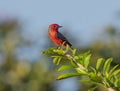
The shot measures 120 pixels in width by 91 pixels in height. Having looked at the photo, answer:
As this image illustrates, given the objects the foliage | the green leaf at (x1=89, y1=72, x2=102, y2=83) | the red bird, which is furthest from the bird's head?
the green leaf at (x1=89, y1=72, x2=102, y2=83)

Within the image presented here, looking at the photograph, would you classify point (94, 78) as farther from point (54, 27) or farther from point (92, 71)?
point (54, 27)

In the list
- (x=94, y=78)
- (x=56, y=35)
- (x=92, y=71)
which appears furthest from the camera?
(x=56, y=35)

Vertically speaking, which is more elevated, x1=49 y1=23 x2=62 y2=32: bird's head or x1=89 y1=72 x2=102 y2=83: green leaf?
x1=89 y1=72 x2=102 y2=83: green leaf

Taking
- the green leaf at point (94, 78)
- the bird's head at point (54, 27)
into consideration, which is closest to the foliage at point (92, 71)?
the green leaf at point (94, 78)

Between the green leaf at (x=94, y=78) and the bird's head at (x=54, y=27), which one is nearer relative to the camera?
the green leaf at (x=94, y=78)

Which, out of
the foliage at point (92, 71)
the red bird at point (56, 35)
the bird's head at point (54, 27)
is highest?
the foliage at point (92, 71)

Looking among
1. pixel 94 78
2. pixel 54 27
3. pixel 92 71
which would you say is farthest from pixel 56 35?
pixel 94 78

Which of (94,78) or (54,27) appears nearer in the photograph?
(94,78)

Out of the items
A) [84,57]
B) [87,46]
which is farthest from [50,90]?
[84,57]

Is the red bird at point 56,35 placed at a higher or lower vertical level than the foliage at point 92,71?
lower

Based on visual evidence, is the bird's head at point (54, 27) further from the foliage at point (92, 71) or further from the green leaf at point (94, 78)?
the green leaf at point (94, 78)

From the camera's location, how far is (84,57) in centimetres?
263

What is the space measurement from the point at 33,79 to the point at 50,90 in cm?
89

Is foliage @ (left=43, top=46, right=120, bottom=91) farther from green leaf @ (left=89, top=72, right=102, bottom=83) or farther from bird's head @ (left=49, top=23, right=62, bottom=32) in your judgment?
bird's head @ (left=49, top=23, right=62, bottom=32)
